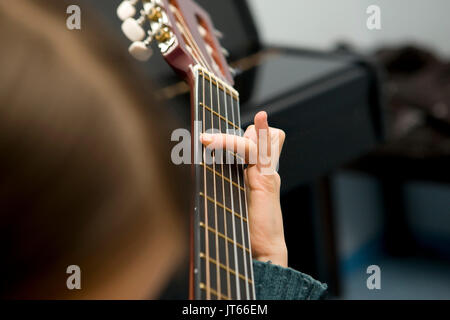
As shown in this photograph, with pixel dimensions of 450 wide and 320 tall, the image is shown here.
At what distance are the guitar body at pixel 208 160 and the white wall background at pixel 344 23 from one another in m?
0.56

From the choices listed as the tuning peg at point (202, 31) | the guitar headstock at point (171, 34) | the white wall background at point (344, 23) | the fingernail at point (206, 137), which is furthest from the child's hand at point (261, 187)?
the white wall background at point (344, 23)

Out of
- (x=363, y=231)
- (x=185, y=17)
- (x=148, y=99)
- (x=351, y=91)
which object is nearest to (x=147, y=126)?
(x=148, y=99)

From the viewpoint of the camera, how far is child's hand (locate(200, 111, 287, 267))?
18.6 inches

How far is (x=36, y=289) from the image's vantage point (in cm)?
57

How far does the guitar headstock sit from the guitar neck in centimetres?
3

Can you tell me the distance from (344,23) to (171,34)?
0.95 meters

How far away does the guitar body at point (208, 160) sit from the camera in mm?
418

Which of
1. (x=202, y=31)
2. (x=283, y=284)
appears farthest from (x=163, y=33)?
(x=283, y=284)

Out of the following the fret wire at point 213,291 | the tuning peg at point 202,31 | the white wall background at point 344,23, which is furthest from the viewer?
the white wall background at point 344,23

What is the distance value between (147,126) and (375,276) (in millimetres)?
451

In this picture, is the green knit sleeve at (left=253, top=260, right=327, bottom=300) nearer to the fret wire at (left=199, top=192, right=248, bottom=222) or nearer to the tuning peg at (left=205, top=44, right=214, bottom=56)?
the fret wire at (left=199, top=192, right=248, bottom=222)

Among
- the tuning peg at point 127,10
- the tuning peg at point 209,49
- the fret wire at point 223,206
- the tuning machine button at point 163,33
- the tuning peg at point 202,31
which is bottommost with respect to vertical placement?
the fret wire at point 223,206

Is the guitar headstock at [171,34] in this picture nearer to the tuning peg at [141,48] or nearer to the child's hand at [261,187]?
the tuning peg at [141,48]

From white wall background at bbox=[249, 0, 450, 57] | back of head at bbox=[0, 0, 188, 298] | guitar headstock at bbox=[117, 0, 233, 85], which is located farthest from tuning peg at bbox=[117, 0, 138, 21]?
white wall background at bbox=[249, 0, 450, 57]
